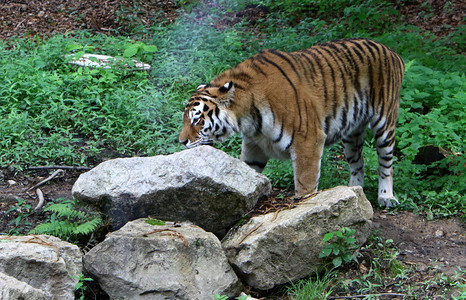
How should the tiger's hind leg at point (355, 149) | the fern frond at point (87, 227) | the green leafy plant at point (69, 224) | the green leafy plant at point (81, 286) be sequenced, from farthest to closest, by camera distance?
1. the tiger's hind leg at point (355, 149)
2. the green leafy plant at point (69, 224)
3. the fern frond at point (87, 227)
4. the green leafy plant at point (81, 286)

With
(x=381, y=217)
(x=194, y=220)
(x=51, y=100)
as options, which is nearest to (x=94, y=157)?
(x=51, y=100)

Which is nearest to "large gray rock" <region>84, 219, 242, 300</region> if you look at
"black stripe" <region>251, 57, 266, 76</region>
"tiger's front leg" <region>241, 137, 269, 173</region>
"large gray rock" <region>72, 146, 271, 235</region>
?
"large gray rock" <region>72, 146, 271, 235</region>

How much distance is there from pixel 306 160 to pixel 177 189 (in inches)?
57.1

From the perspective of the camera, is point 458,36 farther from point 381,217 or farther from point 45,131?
point 45,131

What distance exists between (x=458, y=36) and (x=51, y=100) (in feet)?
21.3

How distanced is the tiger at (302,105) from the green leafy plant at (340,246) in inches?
37.1

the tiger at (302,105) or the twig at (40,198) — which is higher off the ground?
the tiger at (302,105)

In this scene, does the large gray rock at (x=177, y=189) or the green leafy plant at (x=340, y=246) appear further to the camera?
the large gray rock at (x=177, y=189)

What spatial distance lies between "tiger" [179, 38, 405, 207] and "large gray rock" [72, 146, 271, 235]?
0.78 meters

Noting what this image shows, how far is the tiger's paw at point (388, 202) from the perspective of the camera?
607 centimetres

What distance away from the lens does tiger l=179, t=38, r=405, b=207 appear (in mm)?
5340

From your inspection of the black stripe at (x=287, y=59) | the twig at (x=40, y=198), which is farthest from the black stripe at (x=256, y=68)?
the twig at (x=40, y=198)

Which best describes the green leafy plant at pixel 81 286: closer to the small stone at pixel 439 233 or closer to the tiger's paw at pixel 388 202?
the small stone at pixel 439 233

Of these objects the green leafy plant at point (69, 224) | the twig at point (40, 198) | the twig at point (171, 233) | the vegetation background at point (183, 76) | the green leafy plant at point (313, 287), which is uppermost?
the twig at point (171, 233)
